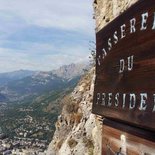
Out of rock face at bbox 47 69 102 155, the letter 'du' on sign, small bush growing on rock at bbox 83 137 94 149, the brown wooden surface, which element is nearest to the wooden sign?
the letter 'du' on sign

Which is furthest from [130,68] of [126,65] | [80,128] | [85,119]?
[80,128]

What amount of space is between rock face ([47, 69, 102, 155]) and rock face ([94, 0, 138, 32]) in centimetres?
264

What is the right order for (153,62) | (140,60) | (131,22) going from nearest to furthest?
(153,62), (140,60), (131,22)

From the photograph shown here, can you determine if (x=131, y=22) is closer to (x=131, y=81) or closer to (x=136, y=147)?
(x=131, y=81)

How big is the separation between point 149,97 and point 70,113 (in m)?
21.7

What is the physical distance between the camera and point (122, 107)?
673 cm

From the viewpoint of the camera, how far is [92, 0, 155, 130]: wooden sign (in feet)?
18.7

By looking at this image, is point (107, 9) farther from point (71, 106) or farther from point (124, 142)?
point (71, 106)

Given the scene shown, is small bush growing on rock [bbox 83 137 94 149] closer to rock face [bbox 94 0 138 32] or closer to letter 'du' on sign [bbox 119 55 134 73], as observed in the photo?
rock face [bbox 94 0 138 32]

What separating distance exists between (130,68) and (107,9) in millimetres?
3883

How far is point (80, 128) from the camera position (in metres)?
20.5

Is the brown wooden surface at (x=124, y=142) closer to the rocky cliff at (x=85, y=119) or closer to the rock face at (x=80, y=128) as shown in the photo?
the rocky cliff at (x=85, y=119)

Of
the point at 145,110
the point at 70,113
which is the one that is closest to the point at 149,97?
the point at 145,110

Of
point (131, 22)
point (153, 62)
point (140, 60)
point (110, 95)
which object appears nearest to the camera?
point (153, 62)
